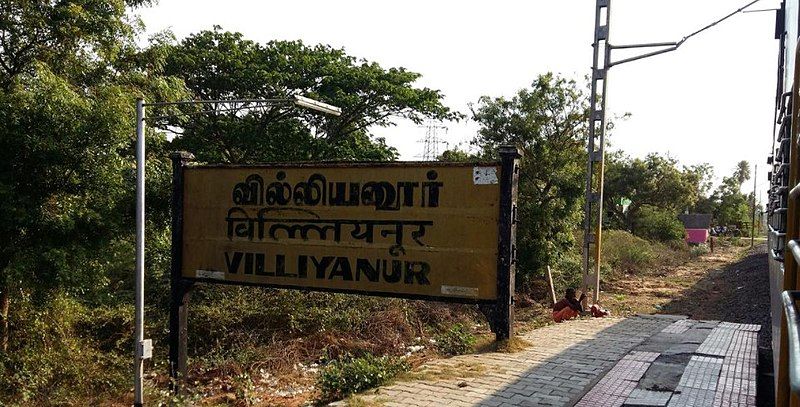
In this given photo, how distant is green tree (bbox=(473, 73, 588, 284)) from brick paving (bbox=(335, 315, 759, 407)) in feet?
19.1

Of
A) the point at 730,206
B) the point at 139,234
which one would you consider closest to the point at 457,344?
the point at 139,234

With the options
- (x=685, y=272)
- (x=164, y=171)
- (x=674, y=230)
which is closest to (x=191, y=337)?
(x=164, y=171)

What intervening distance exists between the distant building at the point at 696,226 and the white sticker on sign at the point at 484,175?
139 ft

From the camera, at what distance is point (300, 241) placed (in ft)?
20.9

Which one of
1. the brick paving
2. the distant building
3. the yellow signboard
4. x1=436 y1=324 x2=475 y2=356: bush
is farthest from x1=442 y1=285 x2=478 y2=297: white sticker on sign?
the distant building

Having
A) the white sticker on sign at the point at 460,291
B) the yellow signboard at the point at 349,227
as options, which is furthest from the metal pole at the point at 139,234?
the white sticker on sign at the point at 460,291

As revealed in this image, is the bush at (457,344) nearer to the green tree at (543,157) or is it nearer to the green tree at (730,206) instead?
the green tree at (543,157)

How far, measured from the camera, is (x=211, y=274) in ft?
22.3

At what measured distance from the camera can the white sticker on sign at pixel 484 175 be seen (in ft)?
18.3

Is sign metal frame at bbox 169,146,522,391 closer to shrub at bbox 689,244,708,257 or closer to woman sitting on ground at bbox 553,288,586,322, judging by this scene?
woman sitting on ground at bbox 553,288,586,322

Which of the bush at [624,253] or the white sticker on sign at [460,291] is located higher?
the white sticker on sign at [460,291]

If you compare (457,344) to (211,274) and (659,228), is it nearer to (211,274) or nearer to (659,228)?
(211,274)

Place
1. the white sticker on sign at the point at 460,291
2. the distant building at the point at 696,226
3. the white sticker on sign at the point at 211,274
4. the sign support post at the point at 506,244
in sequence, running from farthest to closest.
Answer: the distant building at the point at 696,226, the white sticker on sign at the point at 211,274, the white sticker on sign at the point at 460,291, the sign support post at the point at 506,244

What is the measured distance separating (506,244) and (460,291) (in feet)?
2.20
